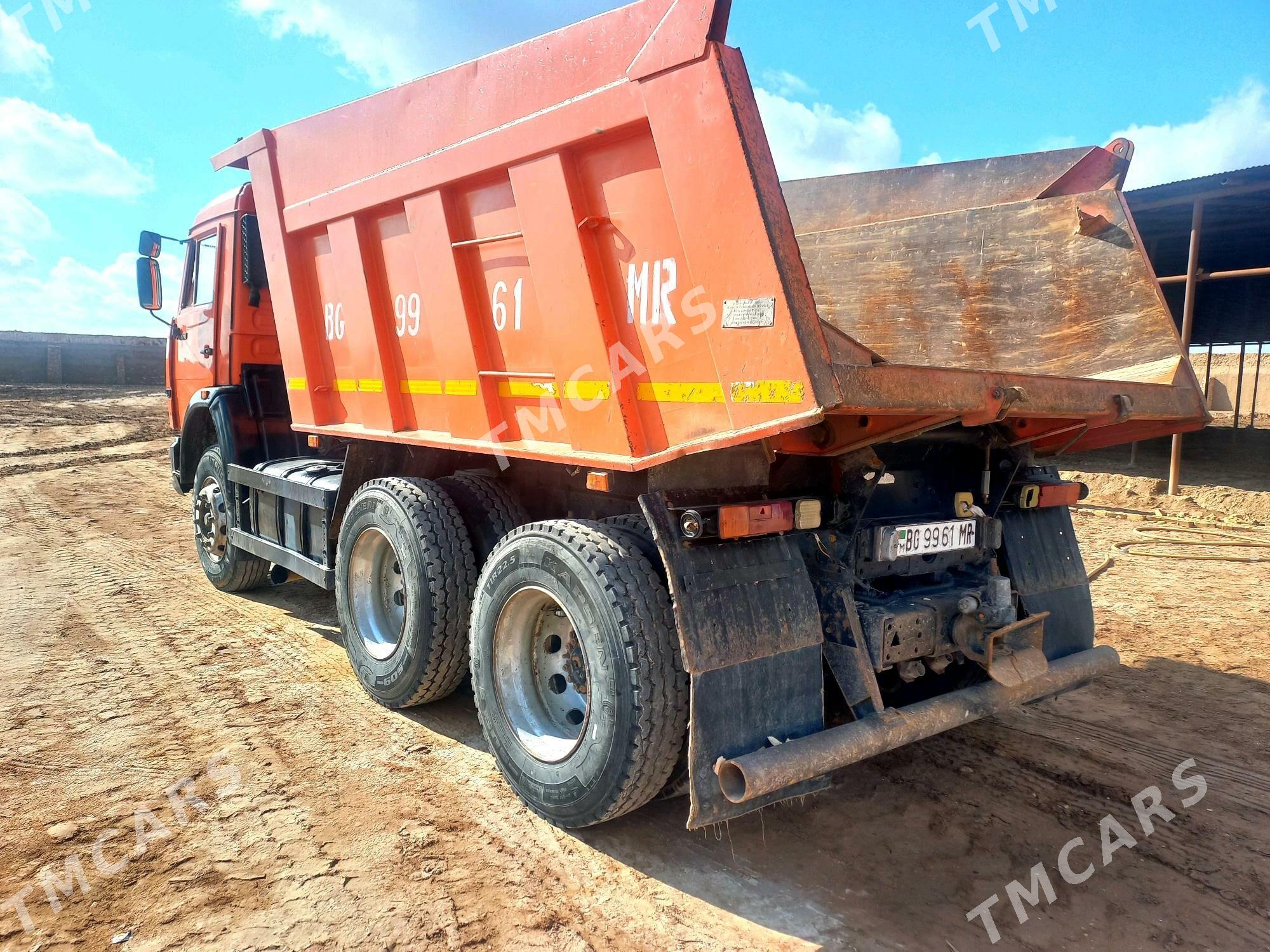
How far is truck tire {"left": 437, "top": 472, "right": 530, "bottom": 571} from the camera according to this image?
391cm

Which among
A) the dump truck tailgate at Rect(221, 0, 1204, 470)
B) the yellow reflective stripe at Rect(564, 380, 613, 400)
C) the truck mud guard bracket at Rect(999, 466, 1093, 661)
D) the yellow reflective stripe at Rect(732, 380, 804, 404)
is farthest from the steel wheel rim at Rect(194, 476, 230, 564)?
the truck mud guard bracket at Rect(999, 466, 1093, 661)

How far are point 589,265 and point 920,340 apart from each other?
74.6 inches

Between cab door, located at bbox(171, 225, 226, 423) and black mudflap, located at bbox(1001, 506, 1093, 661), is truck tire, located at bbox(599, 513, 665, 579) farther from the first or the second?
cab door, located at bbox(171, 225, 226, 423)

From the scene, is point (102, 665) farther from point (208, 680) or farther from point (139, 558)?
point (139, 558)

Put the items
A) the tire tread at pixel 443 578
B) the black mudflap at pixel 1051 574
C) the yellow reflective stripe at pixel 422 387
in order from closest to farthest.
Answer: the black mudflap at pixel 1051 574
the tire tread at pixel 443 578
the yellow reflective stripe at pixel 422 387

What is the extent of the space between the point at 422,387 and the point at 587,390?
1.38 meters

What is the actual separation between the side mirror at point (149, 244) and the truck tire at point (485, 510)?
460 cm

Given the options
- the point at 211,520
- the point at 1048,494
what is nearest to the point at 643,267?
the point at 1048,494

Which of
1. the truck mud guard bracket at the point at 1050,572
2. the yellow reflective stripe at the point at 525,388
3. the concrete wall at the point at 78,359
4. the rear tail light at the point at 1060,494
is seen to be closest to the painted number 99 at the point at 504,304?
the yellow reflective stripe at the point at 525,388

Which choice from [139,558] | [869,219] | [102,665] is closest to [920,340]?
[869,219]

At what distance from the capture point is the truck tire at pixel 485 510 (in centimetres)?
391

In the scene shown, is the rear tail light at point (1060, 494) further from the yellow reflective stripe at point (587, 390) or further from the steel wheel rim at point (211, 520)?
the steel wheel rim at point (211, 520)

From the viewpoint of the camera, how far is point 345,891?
2.66m

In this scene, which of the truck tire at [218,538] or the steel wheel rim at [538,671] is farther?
the truck tire at [218,538]
